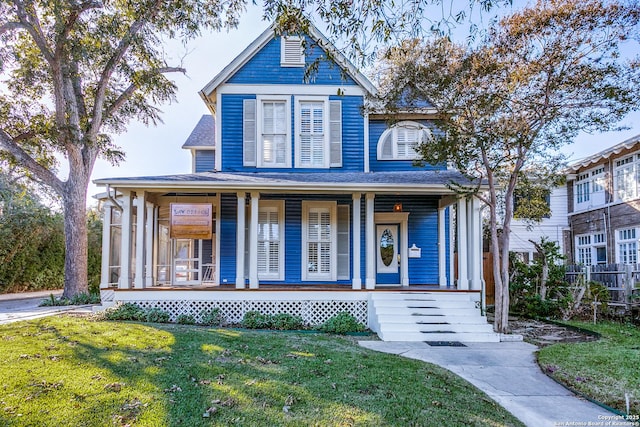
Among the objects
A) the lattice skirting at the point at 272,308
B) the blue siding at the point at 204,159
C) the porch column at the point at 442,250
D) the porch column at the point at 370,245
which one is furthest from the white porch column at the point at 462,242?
the blue siding at the point at 204,159

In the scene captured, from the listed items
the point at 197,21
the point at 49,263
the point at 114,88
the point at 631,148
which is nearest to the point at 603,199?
the point at 631,148

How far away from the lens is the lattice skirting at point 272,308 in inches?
371

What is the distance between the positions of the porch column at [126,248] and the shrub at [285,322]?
3501 mm

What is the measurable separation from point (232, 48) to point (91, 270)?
1290cm

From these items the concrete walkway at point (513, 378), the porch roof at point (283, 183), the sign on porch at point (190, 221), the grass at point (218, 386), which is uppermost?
the porch roof at point (283, 183)

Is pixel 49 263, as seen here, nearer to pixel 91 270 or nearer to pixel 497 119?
pixel 91 270

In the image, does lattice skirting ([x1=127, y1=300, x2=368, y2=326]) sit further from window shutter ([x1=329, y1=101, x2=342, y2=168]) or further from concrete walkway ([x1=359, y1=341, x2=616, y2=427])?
window shutter ([x1=329, y1=101, x2=342, y2=168])

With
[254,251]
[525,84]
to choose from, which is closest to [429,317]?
[254,251]

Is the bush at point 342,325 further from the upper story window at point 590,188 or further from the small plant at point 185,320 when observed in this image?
the upper story window at point 590,188

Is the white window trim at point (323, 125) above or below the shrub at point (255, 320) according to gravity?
above

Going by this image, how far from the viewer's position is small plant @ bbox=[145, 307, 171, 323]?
905 centimetres

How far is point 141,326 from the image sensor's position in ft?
25.6

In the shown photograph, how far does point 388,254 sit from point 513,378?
642 centimetres

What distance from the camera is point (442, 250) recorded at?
11.6 meters
